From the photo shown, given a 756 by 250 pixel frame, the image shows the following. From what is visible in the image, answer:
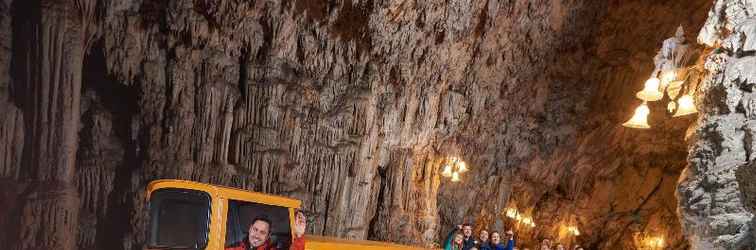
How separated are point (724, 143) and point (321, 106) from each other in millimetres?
7369

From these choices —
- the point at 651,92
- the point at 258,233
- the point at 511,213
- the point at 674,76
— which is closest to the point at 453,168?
the point at 511,213

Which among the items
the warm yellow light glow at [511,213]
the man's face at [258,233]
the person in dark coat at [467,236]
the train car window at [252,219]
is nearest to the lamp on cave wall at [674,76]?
the person in dark coat at [467,236]

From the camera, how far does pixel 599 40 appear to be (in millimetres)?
16234

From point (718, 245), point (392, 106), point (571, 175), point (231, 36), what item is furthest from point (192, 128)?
point (571, 175)

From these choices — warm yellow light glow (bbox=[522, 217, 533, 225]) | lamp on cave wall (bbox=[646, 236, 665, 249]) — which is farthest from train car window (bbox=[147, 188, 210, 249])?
lamp on cave wall (bbox=[646, 236, 665, 249])

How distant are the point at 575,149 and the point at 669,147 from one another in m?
3.93

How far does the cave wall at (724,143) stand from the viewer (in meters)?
5.91

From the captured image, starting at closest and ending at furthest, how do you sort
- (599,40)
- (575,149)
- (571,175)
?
1. (599,40)
2. (575,149)
3. (571,175)

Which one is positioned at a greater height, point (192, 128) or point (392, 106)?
point (392, 106)

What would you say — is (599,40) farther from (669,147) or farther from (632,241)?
(632,241)

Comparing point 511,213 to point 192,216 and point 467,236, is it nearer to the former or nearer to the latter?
point 467,236

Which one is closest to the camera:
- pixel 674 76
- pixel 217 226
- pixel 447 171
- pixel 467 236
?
pixel 217 226

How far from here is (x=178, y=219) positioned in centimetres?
484

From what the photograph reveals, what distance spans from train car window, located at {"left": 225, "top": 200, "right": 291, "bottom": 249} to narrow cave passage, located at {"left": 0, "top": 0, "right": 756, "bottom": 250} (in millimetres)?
30
